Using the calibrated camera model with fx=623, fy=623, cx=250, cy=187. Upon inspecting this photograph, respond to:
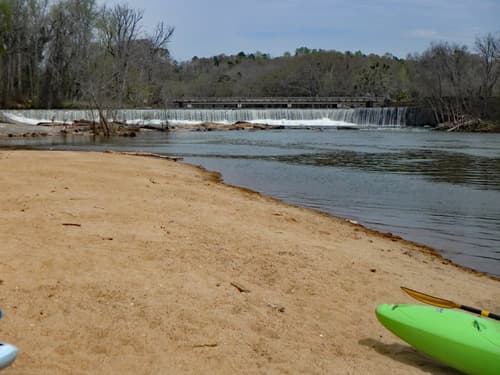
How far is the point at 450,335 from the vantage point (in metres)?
4.63

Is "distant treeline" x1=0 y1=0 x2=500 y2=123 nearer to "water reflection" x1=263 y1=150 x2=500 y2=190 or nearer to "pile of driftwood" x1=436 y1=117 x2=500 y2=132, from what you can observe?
"pile of driftwood" x1=436 y1=117 x2=500 y2=132

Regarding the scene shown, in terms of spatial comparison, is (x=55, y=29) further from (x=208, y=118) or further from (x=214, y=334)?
(x=214, y=334)

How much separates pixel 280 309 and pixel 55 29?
70.3 m

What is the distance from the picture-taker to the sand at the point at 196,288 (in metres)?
4.33

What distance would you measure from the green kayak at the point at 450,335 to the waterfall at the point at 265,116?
51700 mm

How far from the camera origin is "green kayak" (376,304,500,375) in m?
4.50

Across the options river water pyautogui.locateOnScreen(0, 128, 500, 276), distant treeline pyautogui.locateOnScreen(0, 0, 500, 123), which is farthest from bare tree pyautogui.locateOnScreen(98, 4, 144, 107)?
river water pyautogui.locateOnScreen(0, 128, 500, 276)

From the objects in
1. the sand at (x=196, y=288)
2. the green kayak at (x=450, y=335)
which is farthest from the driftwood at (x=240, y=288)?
the green kayak at (x=450, y=335)

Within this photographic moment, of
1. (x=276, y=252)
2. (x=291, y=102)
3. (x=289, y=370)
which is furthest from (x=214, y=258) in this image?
(x=291, y=102)

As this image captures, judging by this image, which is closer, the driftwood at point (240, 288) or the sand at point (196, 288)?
the sand at point (196, 288)

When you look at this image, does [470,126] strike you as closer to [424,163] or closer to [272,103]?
[272,103]

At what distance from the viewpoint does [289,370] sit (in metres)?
4.26

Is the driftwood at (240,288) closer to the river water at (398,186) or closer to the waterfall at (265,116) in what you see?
the river water at (398,186)

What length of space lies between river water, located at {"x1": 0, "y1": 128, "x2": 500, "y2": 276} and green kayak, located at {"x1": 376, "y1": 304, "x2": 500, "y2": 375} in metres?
3.64
